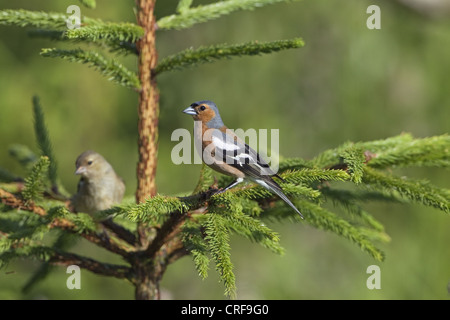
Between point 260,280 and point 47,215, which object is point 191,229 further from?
point 260,280

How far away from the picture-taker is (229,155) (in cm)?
280

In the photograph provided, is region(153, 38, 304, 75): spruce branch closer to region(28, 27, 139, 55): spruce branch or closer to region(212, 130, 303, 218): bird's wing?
region(28, 27, 139, 55): spruce branch

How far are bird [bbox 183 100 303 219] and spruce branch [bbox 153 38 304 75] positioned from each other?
1.57ft

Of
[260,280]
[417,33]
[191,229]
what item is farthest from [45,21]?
[417,33]

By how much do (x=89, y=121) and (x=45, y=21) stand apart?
12.2 feet

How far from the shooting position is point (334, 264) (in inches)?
251

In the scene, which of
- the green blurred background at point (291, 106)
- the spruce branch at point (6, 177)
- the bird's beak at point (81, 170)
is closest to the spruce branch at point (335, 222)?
the spruce branch at point (6, 177)

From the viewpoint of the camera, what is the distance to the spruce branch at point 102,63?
8.02ft

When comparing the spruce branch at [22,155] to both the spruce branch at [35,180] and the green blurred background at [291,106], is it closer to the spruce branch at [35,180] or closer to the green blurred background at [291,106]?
the spruce branch at [35,180]

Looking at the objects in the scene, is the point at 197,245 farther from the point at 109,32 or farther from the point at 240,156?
the point at 109,32

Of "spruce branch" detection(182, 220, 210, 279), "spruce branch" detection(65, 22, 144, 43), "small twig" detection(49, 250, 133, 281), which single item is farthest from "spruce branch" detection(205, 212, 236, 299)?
"spruce branch" detection(65, 22, 144, 43)

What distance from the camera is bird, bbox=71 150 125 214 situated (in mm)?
3434

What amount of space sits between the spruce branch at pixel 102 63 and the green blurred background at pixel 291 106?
3215mm
